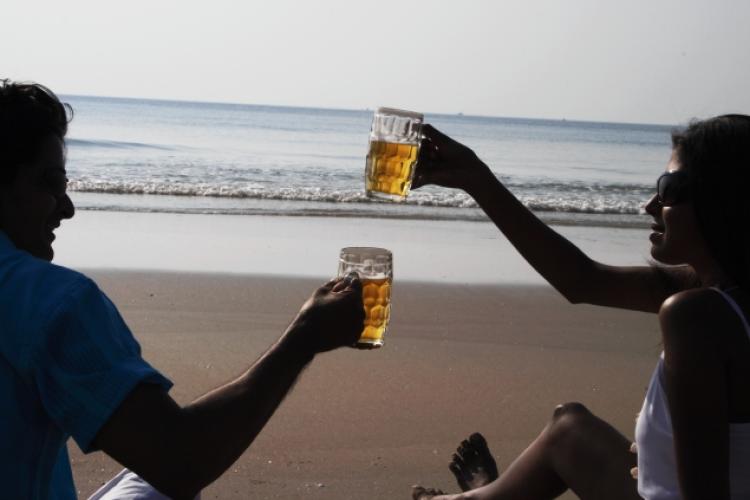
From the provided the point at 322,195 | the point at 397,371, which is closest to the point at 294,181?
the point at 322,195

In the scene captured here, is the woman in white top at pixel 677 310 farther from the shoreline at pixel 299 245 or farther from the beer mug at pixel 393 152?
the shoreline at pixel 299 245

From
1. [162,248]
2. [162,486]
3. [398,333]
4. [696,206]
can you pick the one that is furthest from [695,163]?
[162,248]

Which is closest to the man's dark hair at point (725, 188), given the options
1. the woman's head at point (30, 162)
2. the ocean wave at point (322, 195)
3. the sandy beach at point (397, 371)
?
the sandy beach at point (397, 371)

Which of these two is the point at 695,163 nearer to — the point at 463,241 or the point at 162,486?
the point at 162,486

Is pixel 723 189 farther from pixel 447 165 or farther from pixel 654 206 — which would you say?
pixel 447 165

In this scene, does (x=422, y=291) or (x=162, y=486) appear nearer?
(x=162, y=486)

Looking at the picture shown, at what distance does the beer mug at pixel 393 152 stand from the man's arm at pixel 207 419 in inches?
34.0

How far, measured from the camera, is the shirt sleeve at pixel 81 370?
1.71 meters

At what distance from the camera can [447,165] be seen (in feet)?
10.0

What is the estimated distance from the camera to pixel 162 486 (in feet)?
5.86

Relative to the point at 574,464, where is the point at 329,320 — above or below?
above

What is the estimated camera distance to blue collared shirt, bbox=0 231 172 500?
5.61 feet

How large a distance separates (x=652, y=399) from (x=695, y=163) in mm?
581

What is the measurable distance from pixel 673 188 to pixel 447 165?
779 millimetres
